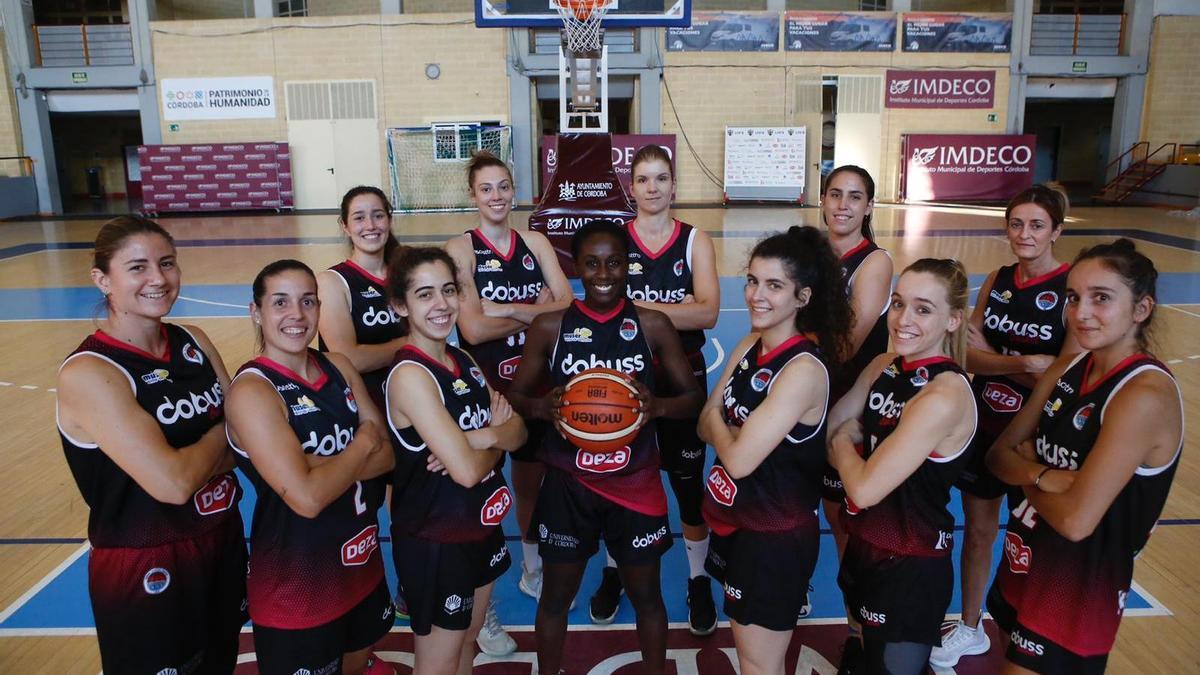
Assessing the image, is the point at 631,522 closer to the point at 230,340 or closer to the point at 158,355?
the point at 158,355

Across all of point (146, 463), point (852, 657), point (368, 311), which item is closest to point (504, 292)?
point (368, 311)

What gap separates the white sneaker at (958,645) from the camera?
2869 millimetres

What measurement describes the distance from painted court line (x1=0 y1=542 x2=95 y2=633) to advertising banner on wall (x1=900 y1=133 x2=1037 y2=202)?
1956 cm

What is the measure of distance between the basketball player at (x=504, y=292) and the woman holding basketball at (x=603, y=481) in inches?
25.2

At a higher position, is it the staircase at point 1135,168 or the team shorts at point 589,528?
the staircase at point 1135,168

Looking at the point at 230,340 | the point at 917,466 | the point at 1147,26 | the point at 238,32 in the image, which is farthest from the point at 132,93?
the point at 1147,26

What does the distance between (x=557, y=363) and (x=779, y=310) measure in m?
0.77

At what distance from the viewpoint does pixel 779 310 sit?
2.33 metres

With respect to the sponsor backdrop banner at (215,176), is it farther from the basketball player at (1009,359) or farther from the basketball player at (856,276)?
the basketball player at (1009,359)

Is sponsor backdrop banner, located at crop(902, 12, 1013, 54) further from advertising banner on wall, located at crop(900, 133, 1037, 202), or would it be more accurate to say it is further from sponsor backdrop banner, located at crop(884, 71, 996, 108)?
advertising banner on wall, located at crop(900, 133, 1037, 202)

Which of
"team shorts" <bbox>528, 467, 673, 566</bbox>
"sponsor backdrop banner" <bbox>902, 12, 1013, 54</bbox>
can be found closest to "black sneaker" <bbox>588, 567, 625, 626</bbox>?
"team shorts" <bbox>528, 467, 673, 566</bbox>

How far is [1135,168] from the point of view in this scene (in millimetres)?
20172

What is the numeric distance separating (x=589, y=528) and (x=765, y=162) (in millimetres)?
17962

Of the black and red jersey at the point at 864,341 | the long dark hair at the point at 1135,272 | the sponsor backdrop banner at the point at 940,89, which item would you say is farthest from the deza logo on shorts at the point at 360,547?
the sponsor backdrop banner at the point at 940,89
